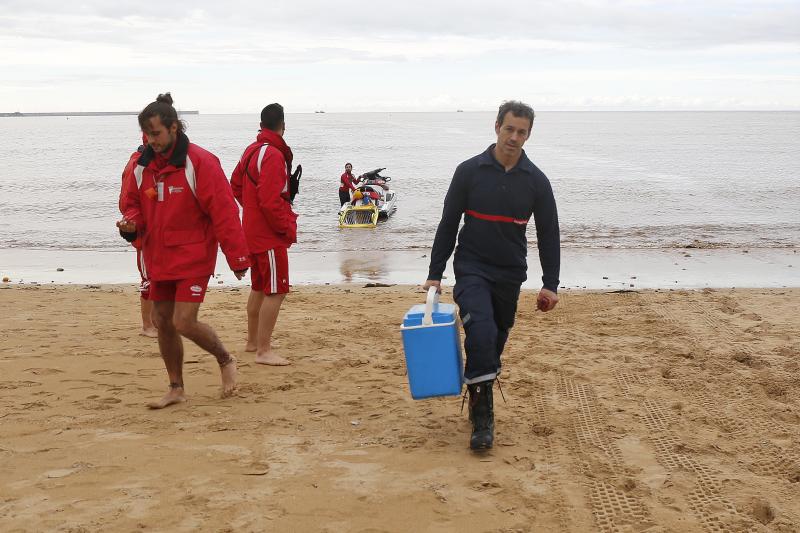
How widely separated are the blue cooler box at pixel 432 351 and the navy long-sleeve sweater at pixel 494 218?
0.27m

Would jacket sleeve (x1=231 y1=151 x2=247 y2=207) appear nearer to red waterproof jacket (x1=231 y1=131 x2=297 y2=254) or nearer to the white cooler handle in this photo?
red waterproof jacket (x1=231 y1=131 x2=297 y2=254)

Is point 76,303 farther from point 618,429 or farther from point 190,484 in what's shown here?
point 618,429

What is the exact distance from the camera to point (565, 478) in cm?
393

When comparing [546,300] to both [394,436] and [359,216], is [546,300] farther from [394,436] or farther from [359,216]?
[359,216]

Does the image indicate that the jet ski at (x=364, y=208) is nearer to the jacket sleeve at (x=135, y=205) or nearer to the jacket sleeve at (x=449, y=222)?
the jacket sleeve at (x=135, y=205)

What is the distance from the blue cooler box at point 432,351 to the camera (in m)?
4.14

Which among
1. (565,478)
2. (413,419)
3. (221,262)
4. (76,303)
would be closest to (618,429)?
(565,478)

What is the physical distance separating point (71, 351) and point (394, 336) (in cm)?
274

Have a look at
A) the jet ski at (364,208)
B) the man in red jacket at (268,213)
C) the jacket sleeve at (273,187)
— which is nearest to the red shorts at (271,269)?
the man in red jacket at (268,213)

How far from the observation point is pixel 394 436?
4551mm

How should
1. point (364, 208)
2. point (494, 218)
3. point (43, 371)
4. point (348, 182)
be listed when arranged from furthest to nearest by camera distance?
point (348, 182) < point (364, 208) < point (43, 371) < point (494, 218)

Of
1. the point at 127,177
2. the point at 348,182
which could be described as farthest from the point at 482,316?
the point at 348,182

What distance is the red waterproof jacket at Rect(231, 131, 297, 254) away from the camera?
5816 millimetres

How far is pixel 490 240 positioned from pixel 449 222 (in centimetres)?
25
